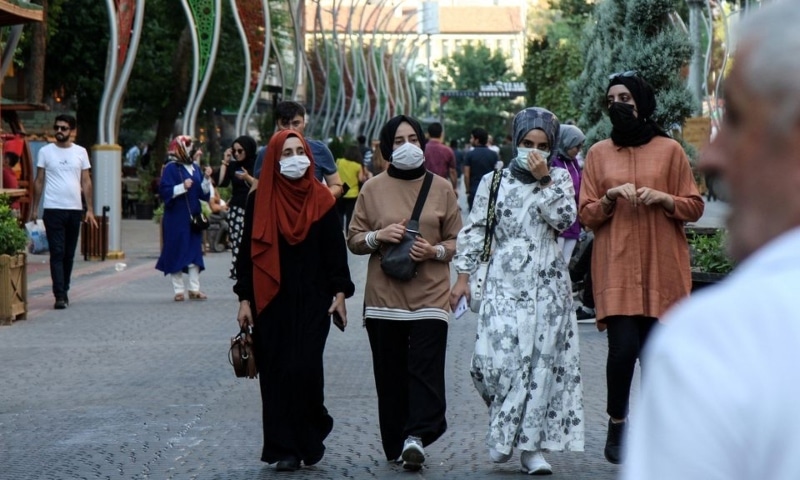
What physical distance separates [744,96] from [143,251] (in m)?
24.5

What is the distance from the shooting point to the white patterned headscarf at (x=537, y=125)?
6.88 meters

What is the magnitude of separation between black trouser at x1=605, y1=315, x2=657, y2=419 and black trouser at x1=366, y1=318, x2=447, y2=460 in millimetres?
774

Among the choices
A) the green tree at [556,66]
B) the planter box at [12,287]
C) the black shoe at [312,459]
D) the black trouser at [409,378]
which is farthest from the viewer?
the green tree at [556,66]

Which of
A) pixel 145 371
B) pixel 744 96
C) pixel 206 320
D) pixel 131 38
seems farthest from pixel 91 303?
pixel 744 96

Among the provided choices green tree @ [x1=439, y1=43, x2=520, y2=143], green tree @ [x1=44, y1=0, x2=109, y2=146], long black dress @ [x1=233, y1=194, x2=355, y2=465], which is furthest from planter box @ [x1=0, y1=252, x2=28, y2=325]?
green tree @ [x1=439, y1=43, x2=520, y2=143]

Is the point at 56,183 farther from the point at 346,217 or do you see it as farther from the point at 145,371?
Answer: the point at 346,217

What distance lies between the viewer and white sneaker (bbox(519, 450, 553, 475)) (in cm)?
681

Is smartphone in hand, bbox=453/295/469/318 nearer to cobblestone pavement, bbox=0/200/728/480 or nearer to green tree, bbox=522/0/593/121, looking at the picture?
cobblestone pavement, bbox=0/200/728/480

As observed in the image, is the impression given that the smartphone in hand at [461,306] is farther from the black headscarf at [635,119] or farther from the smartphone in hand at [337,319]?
the black headscarf at [635,119]

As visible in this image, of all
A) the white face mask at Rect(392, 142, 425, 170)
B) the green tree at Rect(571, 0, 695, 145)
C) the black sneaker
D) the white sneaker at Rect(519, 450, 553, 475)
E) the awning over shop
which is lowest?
the black sneaker

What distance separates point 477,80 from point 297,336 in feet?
344

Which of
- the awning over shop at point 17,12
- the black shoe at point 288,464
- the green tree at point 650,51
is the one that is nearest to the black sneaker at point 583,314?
the green tree at point 650,51

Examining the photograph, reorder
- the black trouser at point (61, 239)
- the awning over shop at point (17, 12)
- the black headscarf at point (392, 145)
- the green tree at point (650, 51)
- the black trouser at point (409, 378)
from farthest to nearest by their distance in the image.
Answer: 1. the awning over shop at point (17, 12)
2. the green tree at point (650, 51)
3. the black trouser at point (61, 239)
4. the black headscarf at point (392, 145)
5. the black trouser at point (409, 378)

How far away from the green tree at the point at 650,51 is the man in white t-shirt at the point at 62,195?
5.34 meters
